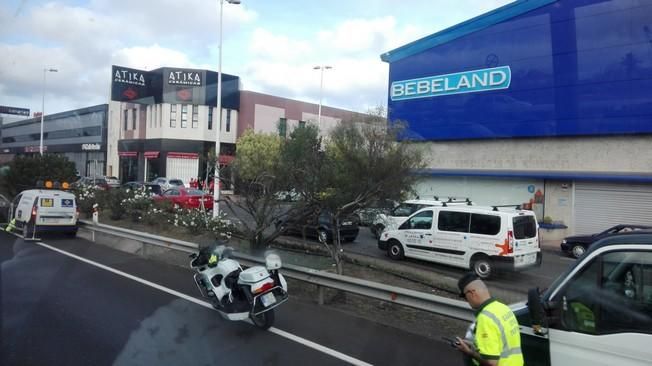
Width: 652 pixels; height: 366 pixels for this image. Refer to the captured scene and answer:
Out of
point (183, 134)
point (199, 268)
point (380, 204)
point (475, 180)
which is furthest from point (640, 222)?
point (183, 134)

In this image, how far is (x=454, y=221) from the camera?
1208cm

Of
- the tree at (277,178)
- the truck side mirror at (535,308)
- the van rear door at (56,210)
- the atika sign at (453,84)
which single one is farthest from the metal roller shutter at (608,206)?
the van rear door at (56,210)

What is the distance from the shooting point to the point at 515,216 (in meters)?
11.2

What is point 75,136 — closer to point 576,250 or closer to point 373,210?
point 373,210

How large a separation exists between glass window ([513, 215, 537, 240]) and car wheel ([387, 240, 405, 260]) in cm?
332

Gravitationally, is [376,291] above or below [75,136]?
below

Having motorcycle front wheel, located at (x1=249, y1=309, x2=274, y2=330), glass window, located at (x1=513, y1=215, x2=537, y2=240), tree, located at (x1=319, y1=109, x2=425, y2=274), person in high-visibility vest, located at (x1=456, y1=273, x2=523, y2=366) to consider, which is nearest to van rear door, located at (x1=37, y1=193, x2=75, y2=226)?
tree, located at (x1=319, y1=109, x2=425, y2=274)

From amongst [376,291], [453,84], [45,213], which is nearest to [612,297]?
[376,291]

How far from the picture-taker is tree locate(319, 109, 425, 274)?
A: 9594 millimetres

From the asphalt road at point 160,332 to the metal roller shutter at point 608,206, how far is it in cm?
1648

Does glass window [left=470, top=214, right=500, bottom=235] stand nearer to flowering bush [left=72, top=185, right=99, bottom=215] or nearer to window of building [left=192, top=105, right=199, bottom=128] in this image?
flowering bush [left=72, top=185, right=99, bottom=215]

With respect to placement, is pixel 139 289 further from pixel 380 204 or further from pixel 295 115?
pixel 295 115

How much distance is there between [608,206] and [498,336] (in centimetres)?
1930

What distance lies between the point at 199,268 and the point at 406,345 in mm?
3295
